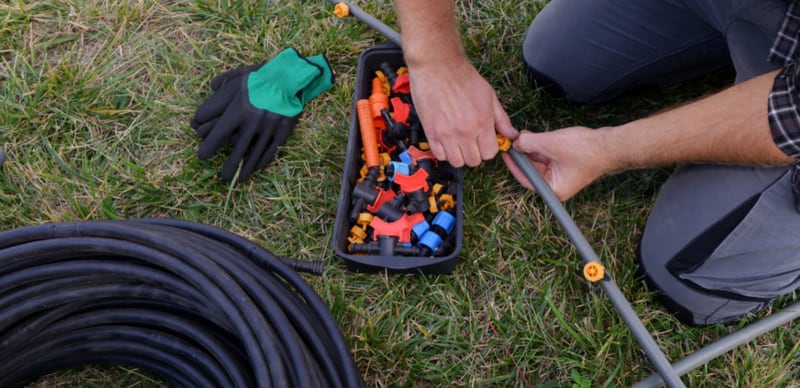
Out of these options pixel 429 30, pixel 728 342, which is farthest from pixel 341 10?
pixel 728 342

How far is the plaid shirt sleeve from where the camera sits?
42.4 inches

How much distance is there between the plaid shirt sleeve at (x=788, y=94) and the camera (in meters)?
1.08

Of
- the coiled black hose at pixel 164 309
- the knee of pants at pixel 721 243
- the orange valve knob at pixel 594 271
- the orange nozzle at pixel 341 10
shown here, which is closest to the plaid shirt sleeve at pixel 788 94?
the knee of pants at pixel 721 243

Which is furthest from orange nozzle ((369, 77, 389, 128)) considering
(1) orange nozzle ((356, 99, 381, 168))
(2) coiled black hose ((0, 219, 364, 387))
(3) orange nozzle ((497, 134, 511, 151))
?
(2) coiled black hose ((0, 219, 364, 387))

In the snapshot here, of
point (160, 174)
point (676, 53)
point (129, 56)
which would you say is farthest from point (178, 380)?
point (676, 53)

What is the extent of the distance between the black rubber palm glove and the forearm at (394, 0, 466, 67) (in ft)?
1.51

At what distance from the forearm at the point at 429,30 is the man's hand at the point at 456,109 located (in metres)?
0.02

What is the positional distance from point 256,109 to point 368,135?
32 centimetres

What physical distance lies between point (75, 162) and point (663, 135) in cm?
154

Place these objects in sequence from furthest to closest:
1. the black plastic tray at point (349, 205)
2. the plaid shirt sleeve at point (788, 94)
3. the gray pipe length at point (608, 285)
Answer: the black plastic tray at point (349, 205)
the gray pipe length at point (608, 285)
the plaid shirt sleeve at point (788, 94)

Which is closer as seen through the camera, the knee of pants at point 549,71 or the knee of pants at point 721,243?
the knee of pants at point 721,243

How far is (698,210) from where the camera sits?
140 cm

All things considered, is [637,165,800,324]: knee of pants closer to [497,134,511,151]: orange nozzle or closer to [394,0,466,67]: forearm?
[497,134,511,151]: orange nozzle

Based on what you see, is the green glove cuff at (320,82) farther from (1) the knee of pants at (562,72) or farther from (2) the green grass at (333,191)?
(1) the knee of pants at (562,72)
